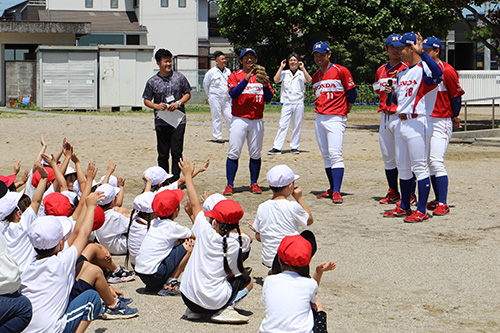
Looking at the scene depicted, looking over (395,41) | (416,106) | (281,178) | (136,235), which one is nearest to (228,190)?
(416,106)

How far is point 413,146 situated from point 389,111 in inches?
23.9

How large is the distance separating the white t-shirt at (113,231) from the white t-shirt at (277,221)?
1.46m

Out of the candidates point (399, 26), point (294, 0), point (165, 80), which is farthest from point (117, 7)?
point (165, 80)

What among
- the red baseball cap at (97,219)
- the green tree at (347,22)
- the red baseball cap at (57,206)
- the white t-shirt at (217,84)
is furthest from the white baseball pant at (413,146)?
the green tree at (347,22)

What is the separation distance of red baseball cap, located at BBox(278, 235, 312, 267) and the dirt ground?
99 cm

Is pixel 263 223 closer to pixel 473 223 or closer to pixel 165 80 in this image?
pixel 473 223

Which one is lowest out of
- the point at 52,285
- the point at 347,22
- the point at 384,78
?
the point at 52,285

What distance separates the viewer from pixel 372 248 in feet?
24.0

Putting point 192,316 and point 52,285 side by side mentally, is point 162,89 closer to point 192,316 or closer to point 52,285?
point 192,316

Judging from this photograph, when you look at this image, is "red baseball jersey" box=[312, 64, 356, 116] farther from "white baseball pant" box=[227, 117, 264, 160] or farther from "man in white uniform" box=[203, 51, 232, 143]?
"man in white uniform" box=[203, 51, 232, 143]

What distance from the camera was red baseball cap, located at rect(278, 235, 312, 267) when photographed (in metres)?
4.18

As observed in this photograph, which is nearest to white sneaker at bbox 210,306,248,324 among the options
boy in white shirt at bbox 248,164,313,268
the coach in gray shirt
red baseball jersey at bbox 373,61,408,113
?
boy in white shirt at bbox 248,164,313,268

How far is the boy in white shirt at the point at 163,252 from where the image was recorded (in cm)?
581

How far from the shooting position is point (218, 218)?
5172 millimetres
